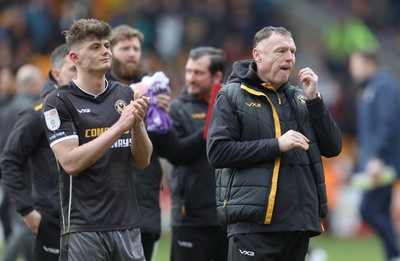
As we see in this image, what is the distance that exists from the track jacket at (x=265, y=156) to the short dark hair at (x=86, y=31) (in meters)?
0.95

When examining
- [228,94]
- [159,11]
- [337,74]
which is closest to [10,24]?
[159,11]

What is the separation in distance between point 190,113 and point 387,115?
4.24 m

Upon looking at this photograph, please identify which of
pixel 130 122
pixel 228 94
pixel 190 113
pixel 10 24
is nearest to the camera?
pixel 130 122

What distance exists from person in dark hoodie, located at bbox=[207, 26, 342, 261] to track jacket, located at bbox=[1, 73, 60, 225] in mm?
1738

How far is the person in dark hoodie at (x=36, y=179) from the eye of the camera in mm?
7777

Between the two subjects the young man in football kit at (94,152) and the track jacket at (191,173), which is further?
the track jacket at (191,173)

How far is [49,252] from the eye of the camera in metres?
7.87

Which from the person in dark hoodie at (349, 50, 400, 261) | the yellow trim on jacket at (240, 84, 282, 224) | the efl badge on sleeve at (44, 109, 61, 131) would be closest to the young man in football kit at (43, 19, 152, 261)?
the efl badge on sleeve at (44, 109, 61, 131)

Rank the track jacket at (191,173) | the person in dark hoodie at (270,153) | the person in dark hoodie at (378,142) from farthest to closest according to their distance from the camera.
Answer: the person in dark hoodie at (378,142), the track jacket at (191,173), the person in dark hoodie at (270,153)

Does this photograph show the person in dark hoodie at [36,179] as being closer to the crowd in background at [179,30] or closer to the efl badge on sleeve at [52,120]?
the efl badge on sleeve at [52,120]

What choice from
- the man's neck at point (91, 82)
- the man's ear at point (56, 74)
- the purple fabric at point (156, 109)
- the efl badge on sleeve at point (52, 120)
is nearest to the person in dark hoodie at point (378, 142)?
the purple fabric at point (156, 109)

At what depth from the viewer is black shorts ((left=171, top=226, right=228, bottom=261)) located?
858cm

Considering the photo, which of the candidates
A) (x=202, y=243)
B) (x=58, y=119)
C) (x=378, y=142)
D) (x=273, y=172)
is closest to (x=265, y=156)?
(x=273, y=172)

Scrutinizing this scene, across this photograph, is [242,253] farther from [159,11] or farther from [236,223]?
[159,11]
